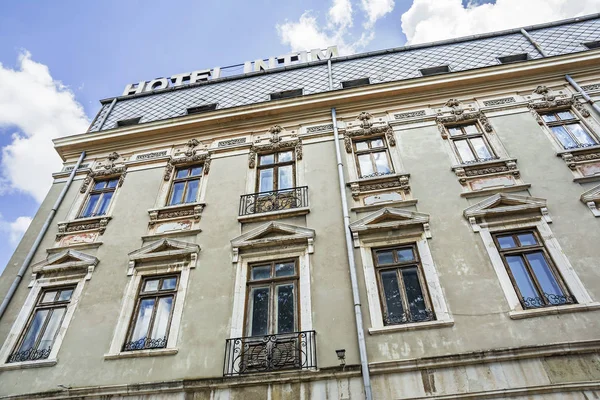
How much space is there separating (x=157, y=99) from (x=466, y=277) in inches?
488

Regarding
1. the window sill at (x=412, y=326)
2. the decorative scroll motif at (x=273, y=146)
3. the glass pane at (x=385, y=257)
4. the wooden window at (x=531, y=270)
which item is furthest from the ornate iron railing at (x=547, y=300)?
the decorative scroll motif at (x=273, y=146)

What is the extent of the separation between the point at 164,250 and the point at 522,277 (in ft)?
25.2

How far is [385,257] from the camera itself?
27.0ft

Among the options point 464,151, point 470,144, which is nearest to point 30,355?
point 464,151

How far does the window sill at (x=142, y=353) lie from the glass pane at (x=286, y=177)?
4.70 m

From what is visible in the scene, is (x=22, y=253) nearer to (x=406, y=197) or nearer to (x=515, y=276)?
(x=406, y=197)

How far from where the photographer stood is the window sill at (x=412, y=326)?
22.6 feet

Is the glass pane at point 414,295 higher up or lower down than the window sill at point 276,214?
lower down

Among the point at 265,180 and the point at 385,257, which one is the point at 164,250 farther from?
the point at 385,257

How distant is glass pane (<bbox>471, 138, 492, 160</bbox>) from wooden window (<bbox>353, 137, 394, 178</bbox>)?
2239mm

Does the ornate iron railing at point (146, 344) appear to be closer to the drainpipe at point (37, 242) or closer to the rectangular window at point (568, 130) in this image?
the drainpipe at point (37, 242)

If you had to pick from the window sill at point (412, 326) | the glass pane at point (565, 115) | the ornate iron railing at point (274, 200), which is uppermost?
the glass pane at point (565, 115)

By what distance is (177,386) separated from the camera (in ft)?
22.5

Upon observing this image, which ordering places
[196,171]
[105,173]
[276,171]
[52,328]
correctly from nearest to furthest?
[52,328] → [276,171] → [196,171] → [105,173]
